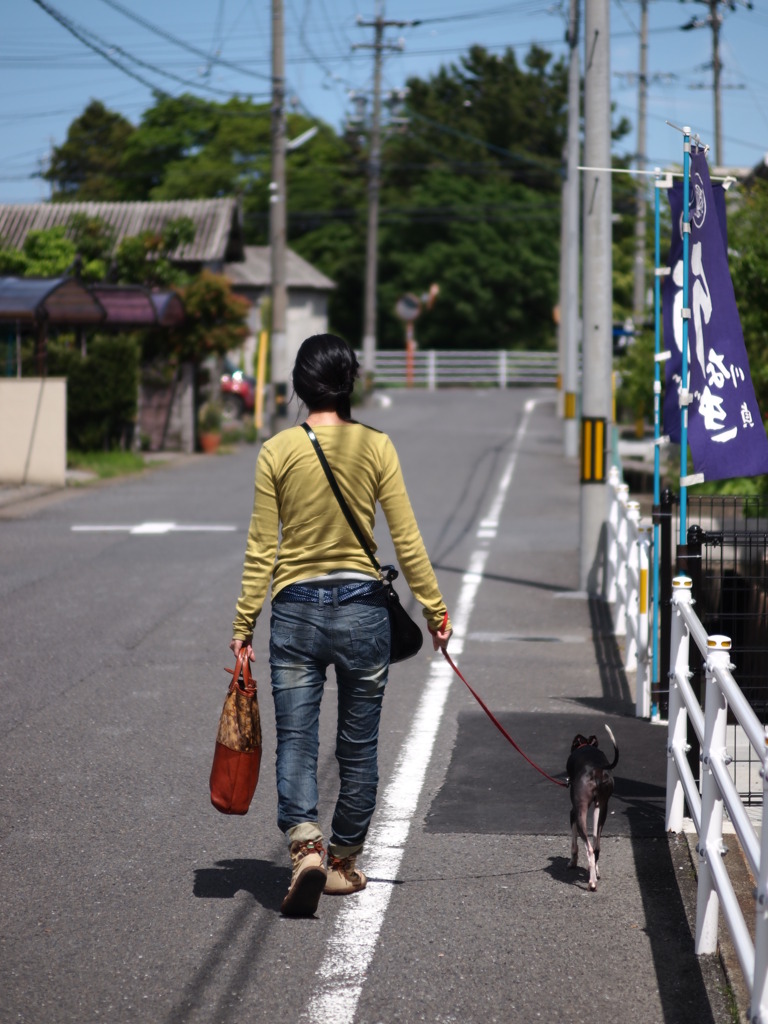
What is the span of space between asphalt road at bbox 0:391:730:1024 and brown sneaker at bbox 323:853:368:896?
0.15 feet

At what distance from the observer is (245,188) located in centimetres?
6488

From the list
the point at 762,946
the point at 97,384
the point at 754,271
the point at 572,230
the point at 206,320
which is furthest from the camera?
the point at 206,320

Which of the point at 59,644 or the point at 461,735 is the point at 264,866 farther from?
the point at 59,644

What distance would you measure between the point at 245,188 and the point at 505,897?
6270cm

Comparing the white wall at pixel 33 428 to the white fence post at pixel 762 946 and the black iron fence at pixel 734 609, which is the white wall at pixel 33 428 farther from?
the white fence post at pixel 762 946

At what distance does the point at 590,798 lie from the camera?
4.98m

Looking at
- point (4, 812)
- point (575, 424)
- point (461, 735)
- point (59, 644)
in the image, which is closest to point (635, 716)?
point (461, 735)

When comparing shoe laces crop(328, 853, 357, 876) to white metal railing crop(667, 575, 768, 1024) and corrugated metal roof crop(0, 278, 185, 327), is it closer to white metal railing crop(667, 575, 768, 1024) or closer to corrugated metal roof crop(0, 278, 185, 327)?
white metal railing crop(667, 575, 768, 1024)

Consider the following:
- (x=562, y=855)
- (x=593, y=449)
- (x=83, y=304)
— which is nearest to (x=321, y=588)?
(x=562, y=855)

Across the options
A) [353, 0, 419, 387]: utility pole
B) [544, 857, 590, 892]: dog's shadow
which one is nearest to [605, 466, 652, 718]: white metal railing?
[544, 857, 590, 892]: dog's shadow

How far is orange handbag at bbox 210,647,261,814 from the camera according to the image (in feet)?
15.3

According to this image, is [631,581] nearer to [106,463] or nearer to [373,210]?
[106,463]

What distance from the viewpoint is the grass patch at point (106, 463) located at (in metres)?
21.9

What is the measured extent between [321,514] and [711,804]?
156 cm
